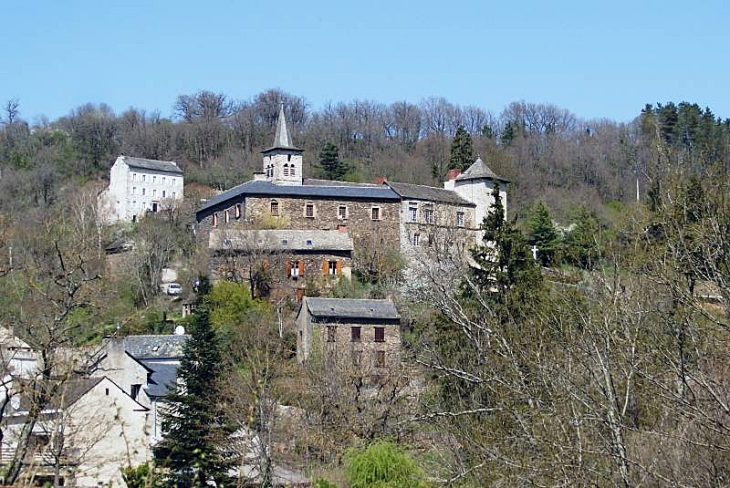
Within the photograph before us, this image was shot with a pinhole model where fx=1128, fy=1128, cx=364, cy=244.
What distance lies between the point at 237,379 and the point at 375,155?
49.3m

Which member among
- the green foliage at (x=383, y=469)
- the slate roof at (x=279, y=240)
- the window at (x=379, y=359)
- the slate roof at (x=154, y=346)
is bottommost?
the green foliage at (x=383, y=469)

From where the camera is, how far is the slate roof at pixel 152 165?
6625cm

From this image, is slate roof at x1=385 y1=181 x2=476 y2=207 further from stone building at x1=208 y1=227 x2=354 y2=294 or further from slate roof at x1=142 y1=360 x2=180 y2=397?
slate roof at x1=142 y1=360 x2=180 y2=397

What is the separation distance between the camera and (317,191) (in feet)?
163

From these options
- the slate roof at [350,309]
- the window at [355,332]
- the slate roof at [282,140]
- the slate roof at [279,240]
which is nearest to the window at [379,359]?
the window at [355,332]

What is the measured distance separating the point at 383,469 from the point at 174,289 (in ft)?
99.5

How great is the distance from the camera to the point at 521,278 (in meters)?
27.1

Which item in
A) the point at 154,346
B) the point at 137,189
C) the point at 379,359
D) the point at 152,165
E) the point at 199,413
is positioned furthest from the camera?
the point at 152,165

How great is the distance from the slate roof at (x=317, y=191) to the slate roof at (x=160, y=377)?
56.5 feet

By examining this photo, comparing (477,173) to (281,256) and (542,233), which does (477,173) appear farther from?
(281,256)

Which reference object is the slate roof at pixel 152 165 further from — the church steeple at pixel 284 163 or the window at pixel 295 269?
the window at pixel 295 269

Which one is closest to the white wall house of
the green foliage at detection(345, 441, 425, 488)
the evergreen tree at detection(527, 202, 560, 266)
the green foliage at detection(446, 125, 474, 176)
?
the green foliage at detection(446, 125, 474, 176)

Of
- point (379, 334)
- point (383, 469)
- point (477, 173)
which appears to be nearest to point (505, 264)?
point (379, 334)

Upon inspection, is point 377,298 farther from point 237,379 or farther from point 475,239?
point 237,379
